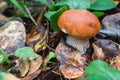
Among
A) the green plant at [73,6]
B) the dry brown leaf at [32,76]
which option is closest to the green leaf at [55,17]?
the green plant at [73,6]

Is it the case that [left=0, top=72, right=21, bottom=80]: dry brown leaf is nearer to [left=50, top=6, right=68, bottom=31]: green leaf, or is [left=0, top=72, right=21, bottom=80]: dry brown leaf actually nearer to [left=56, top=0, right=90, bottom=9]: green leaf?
[left=50, top=6, right=68, bottom=31]: green leaf

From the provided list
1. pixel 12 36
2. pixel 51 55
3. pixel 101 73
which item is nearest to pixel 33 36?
pixel 12 36

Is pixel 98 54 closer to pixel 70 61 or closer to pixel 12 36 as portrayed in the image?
pixel 70 61

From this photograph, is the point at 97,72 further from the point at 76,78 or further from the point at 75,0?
the point at 75,0

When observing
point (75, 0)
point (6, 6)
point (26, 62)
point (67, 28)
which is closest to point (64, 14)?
point (67, 28)

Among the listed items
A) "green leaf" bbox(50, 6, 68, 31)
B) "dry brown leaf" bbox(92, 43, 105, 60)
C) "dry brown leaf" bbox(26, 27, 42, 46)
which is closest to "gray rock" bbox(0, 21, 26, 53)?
"dry brown leaf" bbox(26, 27, 42, 46)
